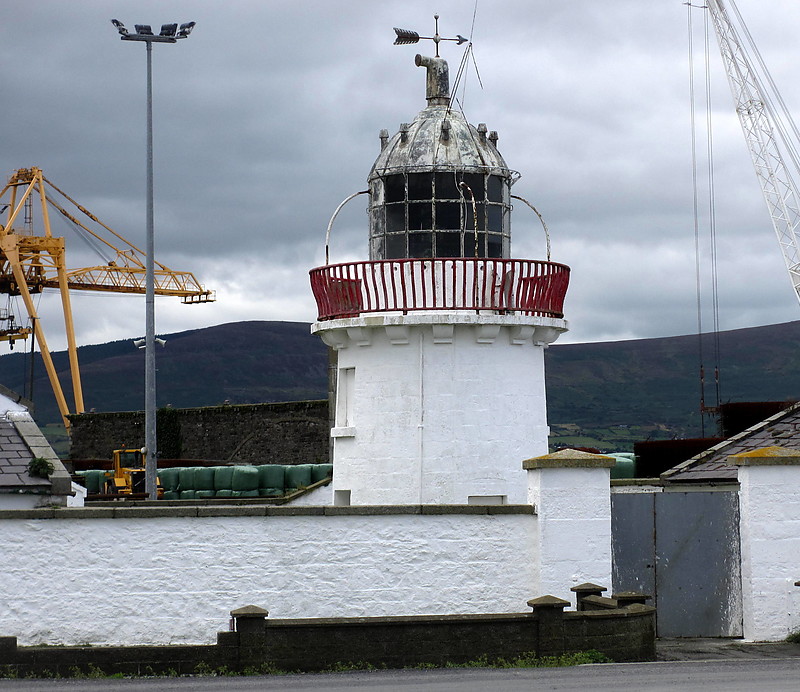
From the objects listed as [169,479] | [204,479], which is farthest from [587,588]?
[169,479]

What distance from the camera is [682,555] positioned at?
58.1ft

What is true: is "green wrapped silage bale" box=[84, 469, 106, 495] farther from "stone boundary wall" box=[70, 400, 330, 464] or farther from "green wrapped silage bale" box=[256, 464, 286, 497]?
"green wrapped silage bale" box=[256, 464, 286, 497]

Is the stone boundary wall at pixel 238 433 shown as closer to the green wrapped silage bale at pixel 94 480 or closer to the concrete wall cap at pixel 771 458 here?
the green wrapped silage bale at pixel 94 480

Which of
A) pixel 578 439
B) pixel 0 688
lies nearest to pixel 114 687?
pixel 0 688

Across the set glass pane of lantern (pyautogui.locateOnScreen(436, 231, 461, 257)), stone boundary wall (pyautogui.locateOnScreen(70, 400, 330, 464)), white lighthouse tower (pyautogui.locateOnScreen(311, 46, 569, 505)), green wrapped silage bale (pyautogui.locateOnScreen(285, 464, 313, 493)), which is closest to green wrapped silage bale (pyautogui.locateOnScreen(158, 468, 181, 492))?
green wrapped silage bale (pyautogui.locateOnScreen(285, 464, 313, 493))

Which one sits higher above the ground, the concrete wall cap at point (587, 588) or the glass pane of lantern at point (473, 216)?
the glass pane of lantern at point (473, 216)

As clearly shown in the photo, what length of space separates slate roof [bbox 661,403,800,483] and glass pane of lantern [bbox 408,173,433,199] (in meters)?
5.41

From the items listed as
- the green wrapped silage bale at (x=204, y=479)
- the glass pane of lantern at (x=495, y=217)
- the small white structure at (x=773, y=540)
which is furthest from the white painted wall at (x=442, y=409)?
the green wrapped silage bale at (x=204, y=479)

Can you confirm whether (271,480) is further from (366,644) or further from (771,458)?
(366,644)

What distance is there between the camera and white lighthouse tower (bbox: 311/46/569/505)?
63.6ft

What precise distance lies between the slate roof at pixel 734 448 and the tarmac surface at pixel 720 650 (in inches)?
101

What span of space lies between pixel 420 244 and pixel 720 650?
7.33 metres

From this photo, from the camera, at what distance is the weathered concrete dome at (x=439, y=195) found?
20219 mm

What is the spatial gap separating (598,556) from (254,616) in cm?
466
